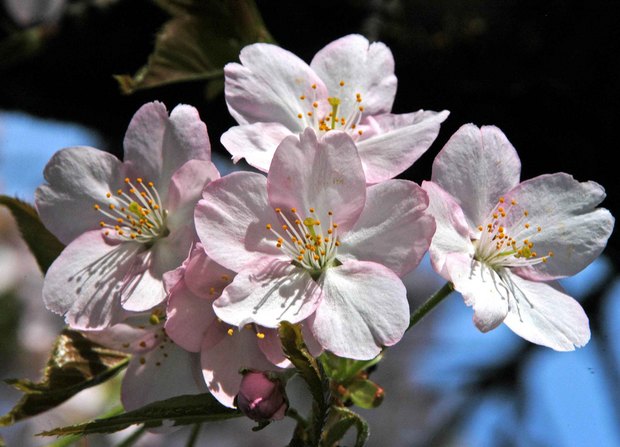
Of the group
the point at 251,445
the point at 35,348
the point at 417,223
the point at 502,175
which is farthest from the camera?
the point at 251,445

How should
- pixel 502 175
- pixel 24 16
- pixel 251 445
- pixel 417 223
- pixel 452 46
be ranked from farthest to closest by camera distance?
pixel 251 445 → pixel 24 16 → pixel 452 46 → pixel 502 175 → pixel 417 223

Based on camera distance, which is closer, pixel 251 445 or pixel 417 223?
pixel 417 223

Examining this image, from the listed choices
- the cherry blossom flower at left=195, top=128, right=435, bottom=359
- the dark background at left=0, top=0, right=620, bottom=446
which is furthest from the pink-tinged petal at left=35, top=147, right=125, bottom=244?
the dark background at left=0, top=0, right=620, bottom=446

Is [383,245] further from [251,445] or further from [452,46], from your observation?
[251,445]

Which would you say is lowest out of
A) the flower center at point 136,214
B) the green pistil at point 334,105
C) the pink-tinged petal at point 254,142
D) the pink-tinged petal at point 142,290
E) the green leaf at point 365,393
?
the green leaf at point 365,393

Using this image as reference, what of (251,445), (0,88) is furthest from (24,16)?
(251,445)

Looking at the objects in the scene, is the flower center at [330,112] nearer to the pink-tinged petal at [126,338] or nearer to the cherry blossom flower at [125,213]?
the cherry blossom flower at [125,213]

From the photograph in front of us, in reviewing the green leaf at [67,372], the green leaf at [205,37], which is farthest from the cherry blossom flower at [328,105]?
the green leaf at [67,372]
